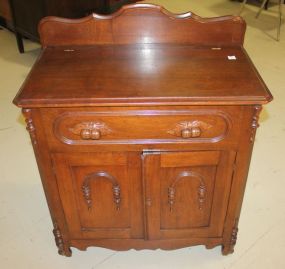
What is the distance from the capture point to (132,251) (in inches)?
57.3

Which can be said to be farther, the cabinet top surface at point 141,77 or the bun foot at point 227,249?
the bun foot at point 227,249

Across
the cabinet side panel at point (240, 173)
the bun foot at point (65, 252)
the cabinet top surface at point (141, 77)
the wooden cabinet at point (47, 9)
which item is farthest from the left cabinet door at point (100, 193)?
the wooden cabinet at point (47, 9)

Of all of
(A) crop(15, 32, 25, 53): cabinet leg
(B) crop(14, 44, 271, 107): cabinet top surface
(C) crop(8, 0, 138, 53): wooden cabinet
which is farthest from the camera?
(A) crop(15, 32, 25, 53): cabinet leg

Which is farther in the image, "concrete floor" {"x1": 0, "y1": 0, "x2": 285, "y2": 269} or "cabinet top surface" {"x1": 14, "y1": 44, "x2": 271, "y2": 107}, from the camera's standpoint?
"concrete floor" {"x1": 0, "y1": 0, "x2": 285, "y2": 269}

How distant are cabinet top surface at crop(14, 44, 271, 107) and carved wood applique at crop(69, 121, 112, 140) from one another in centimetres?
9

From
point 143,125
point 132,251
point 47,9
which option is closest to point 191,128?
point 143,125

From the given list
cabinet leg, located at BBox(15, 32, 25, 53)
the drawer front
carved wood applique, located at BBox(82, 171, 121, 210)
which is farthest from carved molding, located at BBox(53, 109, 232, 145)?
cabinet leg, located at BBox(15, 32, 25, 53)

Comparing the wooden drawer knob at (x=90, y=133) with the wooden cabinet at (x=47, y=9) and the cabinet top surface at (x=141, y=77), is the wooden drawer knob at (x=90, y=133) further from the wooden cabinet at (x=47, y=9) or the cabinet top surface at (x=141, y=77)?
the wooden cabinet at (x=47, y=9)

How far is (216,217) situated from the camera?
1.25 meters

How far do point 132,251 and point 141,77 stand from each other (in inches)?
32.3

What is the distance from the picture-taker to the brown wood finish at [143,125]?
37.5 inches

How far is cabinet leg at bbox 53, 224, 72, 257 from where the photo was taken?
4.30 feet

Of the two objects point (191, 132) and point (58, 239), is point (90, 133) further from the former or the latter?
point (58, 239)

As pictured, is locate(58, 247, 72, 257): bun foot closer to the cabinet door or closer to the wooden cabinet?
the cabinet door
